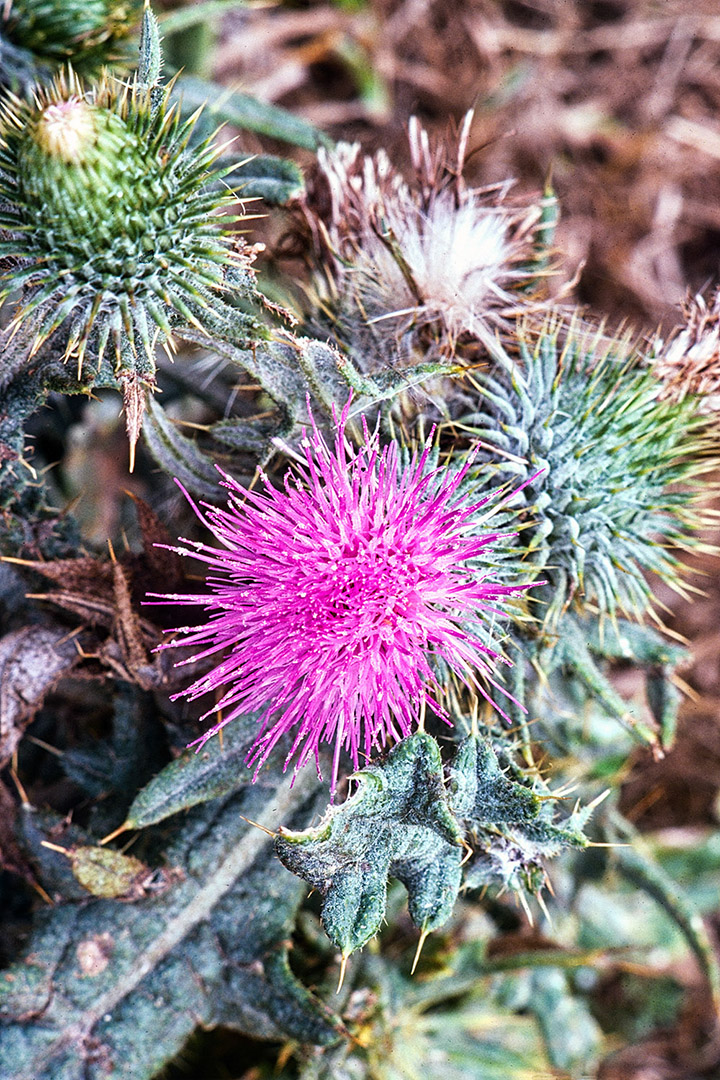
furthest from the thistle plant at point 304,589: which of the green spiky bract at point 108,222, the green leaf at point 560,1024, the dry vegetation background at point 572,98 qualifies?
the dry vegetation background at point 572,98

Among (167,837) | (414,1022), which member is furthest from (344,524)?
(414,1022)

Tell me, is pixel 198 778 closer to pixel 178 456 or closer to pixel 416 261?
pixel 178 456

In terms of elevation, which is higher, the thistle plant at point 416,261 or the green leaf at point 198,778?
the thistle plant at point 416,261

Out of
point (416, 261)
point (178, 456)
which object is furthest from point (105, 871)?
point (416, 261)

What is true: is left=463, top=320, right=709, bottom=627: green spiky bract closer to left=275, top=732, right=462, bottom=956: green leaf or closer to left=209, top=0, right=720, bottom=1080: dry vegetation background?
left=275, top=732, right=462, bottom=956: green leaf

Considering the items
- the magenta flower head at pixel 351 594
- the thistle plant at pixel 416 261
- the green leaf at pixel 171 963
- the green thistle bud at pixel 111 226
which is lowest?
the green leaf at pixel 171 963

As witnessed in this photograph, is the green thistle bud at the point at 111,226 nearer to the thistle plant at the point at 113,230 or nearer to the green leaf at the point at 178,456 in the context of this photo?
the thistle plant at the point at 113,230
